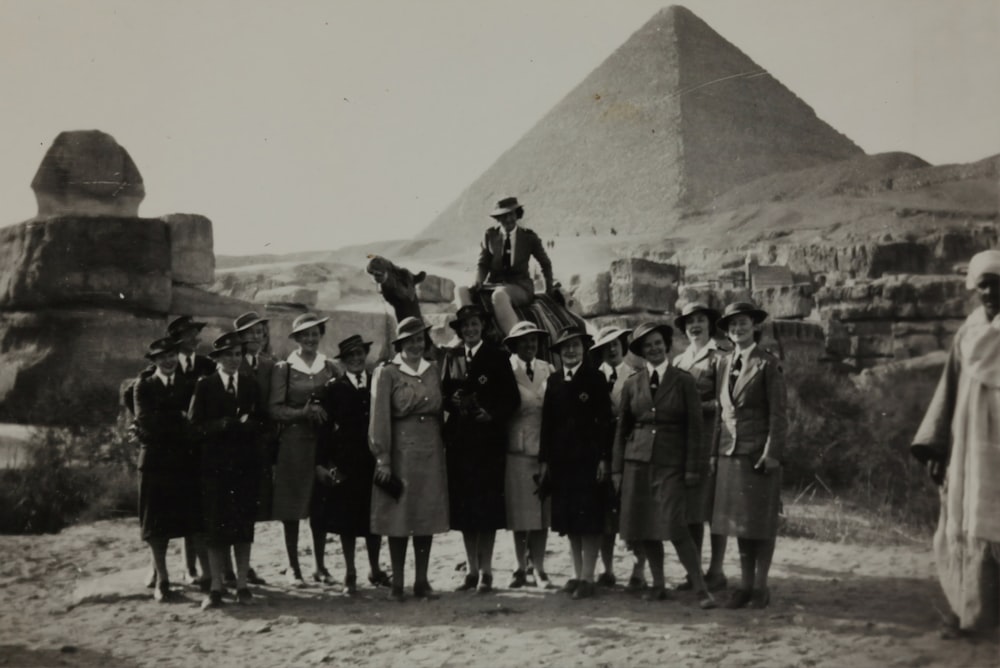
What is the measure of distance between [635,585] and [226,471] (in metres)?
2.49

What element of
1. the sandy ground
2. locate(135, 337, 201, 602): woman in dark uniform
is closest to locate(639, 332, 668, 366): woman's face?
the sandy ground

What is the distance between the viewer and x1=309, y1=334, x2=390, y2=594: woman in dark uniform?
6035 mm

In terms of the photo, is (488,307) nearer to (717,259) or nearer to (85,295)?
(85,295)

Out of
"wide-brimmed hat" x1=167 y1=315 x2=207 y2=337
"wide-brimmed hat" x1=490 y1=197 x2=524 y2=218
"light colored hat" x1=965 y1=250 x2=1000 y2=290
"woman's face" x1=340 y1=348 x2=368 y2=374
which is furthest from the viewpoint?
"wide-brimmed hat" x1=490 y1=197 x2=524 y2=218

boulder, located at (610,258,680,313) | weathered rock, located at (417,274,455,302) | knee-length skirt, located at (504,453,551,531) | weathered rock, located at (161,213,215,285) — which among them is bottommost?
knee-length skirt, located at (504,453,551,531)

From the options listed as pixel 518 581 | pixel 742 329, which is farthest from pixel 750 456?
pixel 518 581

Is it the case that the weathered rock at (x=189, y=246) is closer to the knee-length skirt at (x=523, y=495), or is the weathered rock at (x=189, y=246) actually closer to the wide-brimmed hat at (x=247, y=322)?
the wide-brimmed hat at (x=247, y=322)

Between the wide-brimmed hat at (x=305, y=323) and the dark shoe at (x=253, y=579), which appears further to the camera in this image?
the dark shoe at (x=253, y=579)

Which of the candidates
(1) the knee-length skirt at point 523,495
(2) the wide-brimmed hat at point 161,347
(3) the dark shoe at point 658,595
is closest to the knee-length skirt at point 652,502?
(3) the dark shoe at point 658,595

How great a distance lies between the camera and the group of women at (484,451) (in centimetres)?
547

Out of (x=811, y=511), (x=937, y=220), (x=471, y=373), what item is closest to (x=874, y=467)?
(x=811, y=511)

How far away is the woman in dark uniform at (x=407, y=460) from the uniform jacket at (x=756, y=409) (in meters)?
1.64

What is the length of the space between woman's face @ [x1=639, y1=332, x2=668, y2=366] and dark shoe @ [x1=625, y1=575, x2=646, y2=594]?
135cm

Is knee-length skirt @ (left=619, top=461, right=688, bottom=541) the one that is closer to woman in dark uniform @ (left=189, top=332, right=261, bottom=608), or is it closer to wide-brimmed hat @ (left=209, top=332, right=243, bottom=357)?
woman in dark uniform @ (left=189, top=332, right=261, bottom=608)
